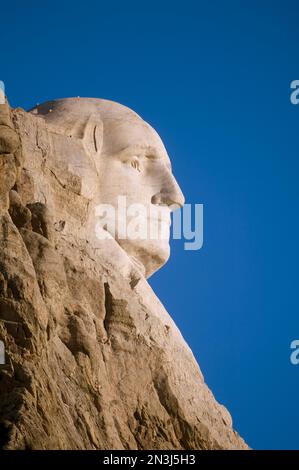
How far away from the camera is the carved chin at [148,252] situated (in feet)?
91.5

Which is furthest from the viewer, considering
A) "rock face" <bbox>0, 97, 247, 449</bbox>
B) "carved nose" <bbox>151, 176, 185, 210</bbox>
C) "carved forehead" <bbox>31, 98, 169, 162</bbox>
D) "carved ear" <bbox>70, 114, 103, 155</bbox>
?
"carved forehead" <bbox>31, 98, 169, 162</bbox>

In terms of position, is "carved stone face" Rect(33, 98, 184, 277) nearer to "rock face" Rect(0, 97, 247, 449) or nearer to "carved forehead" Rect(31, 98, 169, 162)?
"carved forehead" Rect(31, 98, 169, 162)

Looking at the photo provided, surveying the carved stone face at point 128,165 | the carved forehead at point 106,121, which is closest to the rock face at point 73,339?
the carved stone face at point 128,165

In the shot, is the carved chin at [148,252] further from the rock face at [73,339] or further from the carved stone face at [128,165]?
the rock face at [73,339]

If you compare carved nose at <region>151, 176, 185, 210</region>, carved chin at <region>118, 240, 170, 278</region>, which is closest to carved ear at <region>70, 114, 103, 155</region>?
carved nose at <region>151, 176, 185, 210</region>

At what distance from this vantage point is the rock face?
70.1ft

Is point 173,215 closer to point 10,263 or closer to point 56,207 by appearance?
point 56,207

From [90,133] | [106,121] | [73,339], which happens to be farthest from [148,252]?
[73,339]

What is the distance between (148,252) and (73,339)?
5159mm

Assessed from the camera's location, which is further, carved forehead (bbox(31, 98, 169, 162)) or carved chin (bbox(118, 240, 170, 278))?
carved forehead (bbox(31, 98, 169, 162))

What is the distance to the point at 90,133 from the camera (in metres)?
28.3

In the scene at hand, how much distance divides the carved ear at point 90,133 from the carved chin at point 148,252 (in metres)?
1.96

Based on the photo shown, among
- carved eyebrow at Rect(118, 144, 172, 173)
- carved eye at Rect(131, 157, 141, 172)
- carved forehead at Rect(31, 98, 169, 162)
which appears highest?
carved forehead at Rect(31, 98, 169, 162)
